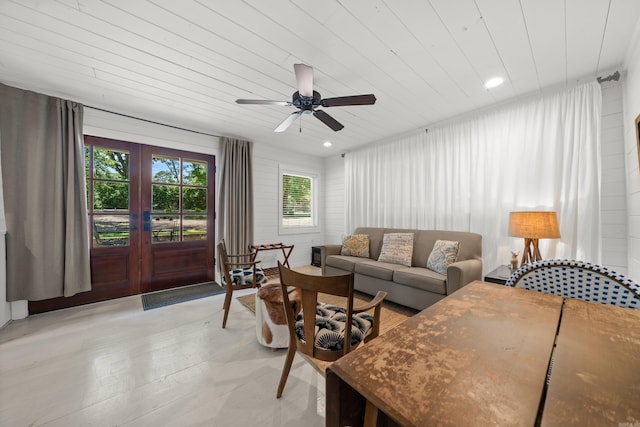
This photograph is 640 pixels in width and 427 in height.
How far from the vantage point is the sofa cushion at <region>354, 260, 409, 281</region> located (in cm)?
289

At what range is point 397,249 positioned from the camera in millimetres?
3289

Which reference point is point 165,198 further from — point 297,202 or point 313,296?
point 313,296

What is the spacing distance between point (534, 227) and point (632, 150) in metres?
0.88

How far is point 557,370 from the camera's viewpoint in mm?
589

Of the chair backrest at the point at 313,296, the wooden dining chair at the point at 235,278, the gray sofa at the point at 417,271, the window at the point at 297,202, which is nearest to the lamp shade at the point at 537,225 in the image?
the gray sofa at the point at 417,271

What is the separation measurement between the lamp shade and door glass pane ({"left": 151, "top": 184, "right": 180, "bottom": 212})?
171 inches

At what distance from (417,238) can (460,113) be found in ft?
5.78

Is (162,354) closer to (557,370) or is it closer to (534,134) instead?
(557,370)

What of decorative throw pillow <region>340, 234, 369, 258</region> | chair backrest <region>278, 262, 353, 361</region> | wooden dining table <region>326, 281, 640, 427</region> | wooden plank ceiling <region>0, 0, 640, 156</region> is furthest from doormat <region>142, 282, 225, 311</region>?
wooden dining table <region>326, 281, 640, 427</region>

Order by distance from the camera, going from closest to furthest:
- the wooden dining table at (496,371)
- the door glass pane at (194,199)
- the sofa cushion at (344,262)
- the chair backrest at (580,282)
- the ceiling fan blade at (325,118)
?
the wooden dining table at (496,371), the chair backrest at (580,282), the ceiling fan blade at (325,118), the sofa cushion at (344,262), the door glass pane at (194,199)

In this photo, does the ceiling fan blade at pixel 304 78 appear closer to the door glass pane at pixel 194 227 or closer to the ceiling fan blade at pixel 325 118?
the ceiling fan blade at pixel 325 118

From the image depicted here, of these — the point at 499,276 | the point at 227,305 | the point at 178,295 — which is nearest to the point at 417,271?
the point at 499,276

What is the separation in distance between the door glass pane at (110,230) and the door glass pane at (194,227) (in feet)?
2.29

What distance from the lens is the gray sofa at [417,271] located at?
2.41 meters
